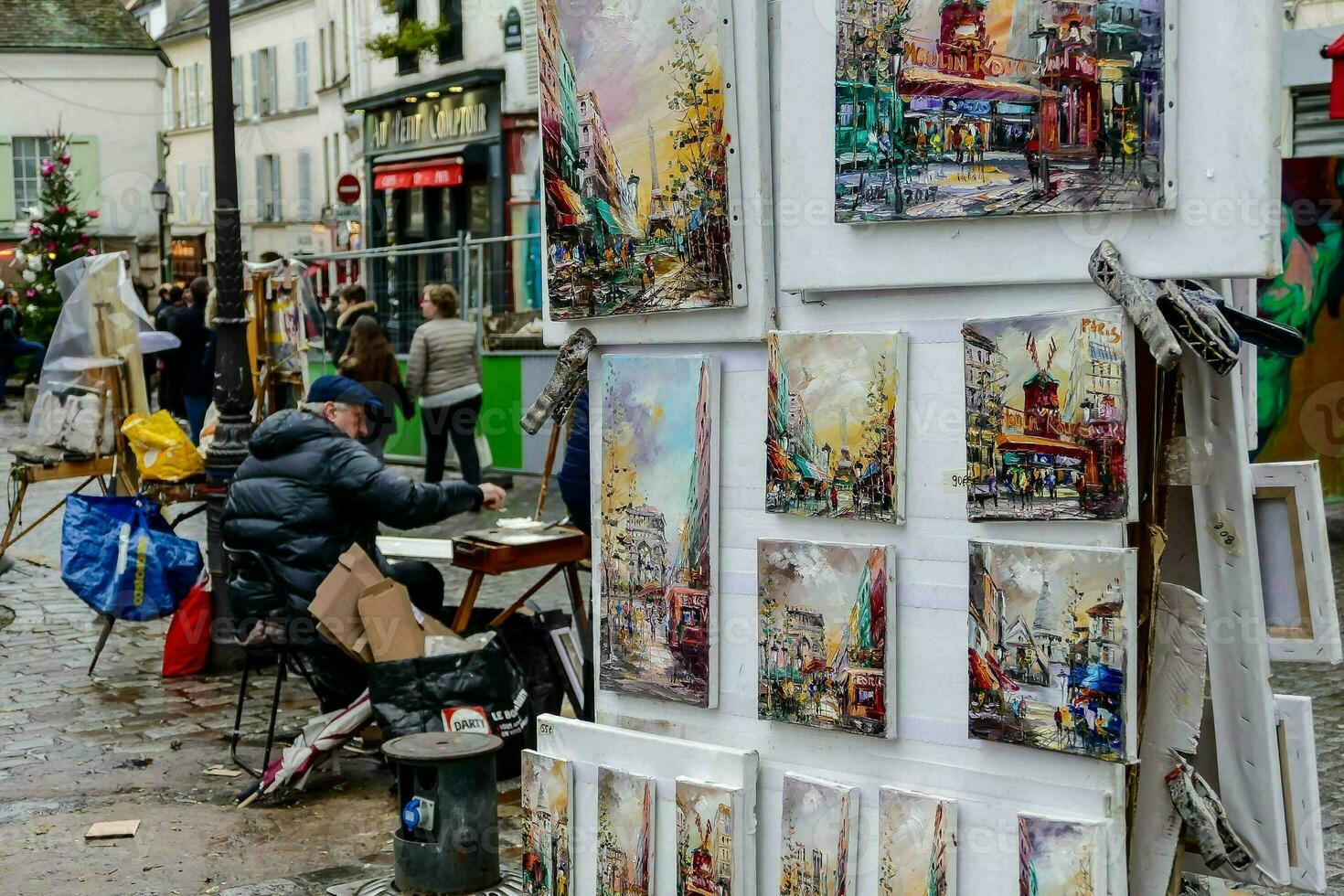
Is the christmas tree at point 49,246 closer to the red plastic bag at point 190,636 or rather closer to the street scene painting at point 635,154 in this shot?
the red plastic bag at point 190,636

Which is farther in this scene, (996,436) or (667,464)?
A: (667,464)

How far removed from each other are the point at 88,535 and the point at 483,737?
349cm

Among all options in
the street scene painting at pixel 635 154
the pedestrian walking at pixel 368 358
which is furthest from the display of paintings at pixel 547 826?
the pedestrian walking at pixel 368 358

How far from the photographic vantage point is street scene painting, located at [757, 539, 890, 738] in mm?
3164

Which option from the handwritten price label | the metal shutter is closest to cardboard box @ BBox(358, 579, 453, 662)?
the handwritten price label

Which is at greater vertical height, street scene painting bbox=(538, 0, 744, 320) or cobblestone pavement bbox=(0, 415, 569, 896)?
street scene painting bbox=(538, 0, 744, 320)

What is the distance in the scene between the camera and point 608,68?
344cm

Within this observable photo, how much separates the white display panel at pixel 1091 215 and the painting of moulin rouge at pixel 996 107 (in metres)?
0.04

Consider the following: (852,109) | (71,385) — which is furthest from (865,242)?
(71,385)

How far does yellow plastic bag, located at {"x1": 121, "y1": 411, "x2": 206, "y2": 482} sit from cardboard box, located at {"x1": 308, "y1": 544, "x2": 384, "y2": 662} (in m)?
3.03

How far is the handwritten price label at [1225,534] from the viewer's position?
323cm

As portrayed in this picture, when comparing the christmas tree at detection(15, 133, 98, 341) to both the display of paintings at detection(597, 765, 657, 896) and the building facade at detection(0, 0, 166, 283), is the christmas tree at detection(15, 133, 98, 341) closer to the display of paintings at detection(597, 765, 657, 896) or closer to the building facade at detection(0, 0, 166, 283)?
the building facade at detection(0, 0, 166, 283)

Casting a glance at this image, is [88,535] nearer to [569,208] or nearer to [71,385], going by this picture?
[71,385]

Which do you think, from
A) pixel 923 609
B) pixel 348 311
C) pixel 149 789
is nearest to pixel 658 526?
pixel 923 609
